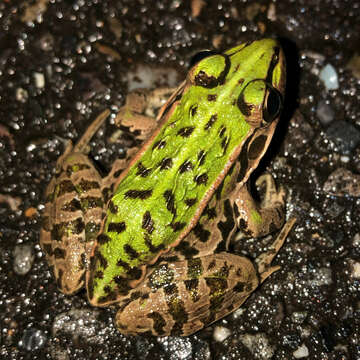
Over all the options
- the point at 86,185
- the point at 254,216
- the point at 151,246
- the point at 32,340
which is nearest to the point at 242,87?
the point at 254,216

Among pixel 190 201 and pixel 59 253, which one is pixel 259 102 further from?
pixel 59 253

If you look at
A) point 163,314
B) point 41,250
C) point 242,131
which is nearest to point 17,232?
point 41,250

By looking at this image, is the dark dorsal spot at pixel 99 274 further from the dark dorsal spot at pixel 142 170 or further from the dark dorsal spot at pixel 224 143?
the dark dorsal spot at pixel 224 143

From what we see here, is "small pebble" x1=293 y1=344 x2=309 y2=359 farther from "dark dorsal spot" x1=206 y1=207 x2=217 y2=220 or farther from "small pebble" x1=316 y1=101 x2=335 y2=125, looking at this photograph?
"small pebble" x1=316 y1=101 x2=335 y2=125

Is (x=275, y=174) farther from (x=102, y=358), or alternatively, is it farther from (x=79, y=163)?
(x=102, y=358)

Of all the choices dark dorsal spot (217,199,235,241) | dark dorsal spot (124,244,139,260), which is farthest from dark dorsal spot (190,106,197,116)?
dark dorsal spot (124,244,139,260)

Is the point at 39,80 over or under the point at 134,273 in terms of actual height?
over
